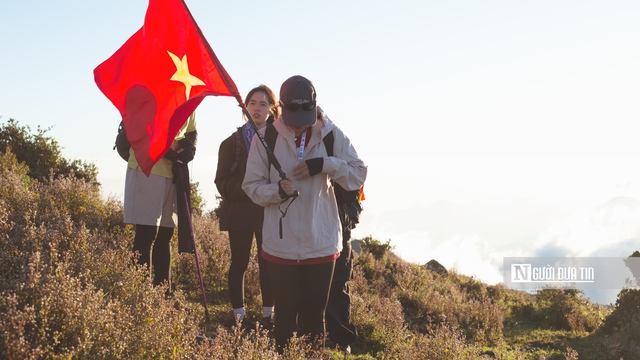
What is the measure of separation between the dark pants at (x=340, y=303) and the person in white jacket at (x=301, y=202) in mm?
1331

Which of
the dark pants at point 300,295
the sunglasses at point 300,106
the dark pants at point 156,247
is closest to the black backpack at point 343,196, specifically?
the sunglasses at point 300,106

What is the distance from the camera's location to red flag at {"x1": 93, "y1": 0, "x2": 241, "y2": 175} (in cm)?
544

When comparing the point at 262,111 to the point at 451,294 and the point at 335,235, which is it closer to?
the point at 335,235

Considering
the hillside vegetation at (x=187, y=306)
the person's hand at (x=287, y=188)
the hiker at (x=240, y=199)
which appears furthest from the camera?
the hiker at (x=240, y=199)

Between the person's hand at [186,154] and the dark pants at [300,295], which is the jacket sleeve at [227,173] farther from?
the dark pants at [300,295]

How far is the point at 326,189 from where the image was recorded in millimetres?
4676

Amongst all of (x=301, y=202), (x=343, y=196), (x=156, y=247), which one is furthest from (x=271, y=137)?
(x=156, y=247)

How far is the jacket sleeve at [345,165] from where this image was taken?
14.8 feet

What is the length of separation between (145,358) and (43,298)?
2.43 ft

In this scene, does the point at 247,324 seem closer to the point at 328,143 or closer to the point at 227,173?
the point at 227,173

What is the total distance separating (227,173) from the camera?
240 inches

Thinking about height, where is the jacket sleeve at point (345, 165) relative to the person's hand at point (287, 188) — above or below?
above

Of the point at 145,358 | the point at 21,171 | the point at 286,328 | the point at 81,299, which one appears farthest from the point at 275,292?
the point at 21,171

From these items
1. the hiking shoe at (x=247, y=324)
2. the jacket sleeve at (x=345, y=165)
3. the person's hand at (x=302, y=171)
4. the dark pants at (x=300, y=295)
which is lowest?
the hiking shoe at (x=247, y=324)
